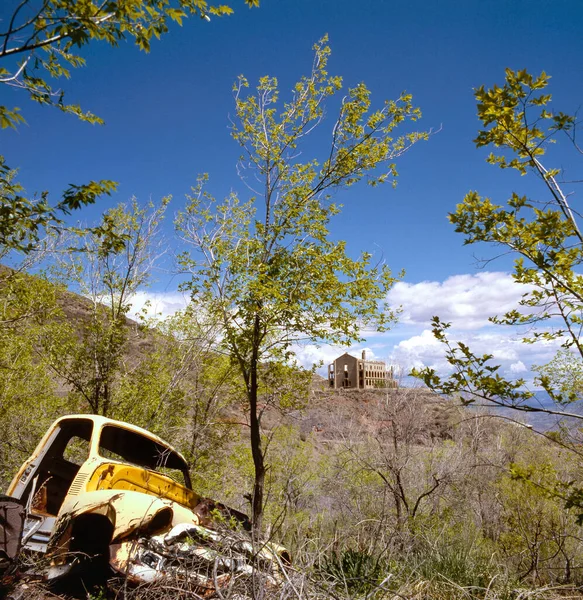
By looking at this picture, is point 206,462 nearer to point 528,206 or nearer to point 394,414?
point 394,414

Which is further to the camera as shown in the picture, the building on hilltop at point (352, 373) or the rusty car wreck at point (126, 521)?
the building on hilltop at point (352, 373)

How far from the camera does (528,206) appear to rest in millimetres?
4613

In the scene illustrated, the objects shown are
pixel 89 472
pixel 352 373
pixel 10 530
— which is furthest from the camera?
pixel 352 373

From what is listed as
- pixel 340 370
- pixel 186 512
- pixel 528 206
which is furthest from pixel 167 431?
pixel 340 370

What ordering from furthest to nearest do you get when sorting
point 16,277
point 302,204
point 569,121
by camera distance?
point 302,204 < point 16,277 < point 569,121

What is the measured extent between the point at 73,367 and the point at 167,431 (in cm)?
363

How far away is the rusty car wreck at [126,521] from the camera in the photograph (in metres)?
4.20

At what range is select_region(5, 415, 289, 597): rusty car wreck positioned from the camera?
420 cm

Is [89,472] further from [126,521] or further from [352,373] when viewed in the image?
[352,373]

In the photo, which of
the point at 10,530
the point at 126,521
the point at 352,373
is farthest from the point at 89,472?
the point at 352,373

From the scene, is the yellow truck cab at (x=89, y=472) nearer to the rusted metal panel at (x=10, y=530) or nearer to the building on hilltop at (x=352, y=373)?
the rusted metal panel at (x=10, y=530)

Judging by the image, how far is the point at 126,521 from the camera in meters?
5.12

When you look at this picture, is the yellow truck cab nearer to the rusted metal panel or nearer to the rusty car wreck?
the rusty car wreck

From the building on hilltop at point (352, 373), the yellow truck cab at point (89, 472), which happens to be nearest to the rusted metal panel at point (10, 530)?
the yellow truck cab at point (89, 472)
